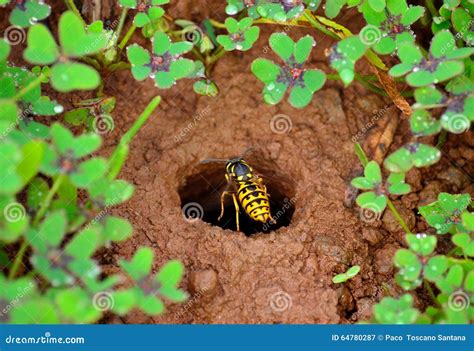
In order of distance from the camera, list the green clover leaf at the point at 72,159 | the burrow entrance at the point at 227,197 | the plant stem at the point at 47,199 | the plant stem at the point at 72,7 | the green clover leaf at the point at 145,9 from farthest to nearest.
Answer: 1. the burrow entrance at the point at 227,197
2. the plant stem at the point at 72,7
3. the green clover leaf at the point at 145,9
4. the plant stem at the point at 47,199
5. the green clover leaf at the point at 72,159

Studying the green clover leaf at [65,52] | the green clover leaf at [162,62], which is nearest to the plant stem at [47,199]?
the green clover leaf at [65,52]

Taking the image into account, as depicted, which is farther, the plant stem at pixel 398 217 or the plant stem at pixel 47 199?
the plant stem at pixel 398 217

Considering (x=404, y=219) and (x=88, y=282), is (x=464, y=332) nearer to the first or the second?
(x=404, y=219)

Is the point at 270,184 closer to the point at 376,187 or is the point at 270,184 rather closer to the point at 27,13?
the point at 376,187

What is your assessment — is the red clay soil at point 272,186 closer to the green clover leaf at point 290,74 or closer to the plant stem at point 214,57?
the plant stem at point 214,57

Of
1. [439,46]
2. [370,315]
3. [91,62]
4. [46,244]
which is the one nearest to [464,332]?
[370,315]

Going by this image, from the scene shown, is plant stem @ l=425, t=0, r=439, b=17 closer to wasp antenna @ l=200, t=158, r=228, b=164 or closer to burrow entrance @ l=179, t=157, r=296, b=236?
burrow entrance @ l=179, t=157, r=296, b=236
